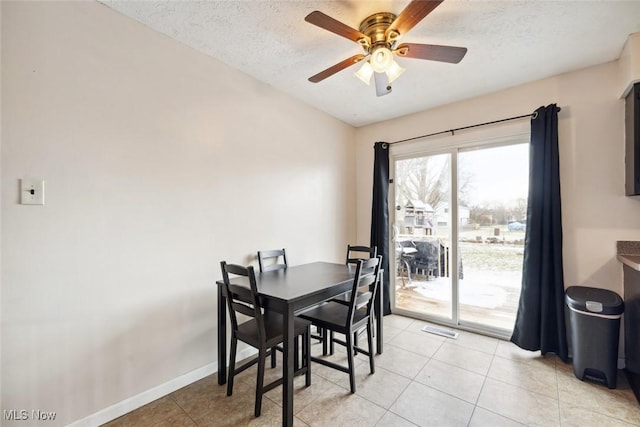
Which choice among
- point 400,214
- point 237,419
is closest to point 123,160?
point 237,419

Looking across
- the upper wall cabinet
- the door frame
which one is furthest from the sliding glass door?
the upper wall cabinet

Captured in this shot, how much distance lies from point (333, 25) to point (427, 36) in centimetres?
91

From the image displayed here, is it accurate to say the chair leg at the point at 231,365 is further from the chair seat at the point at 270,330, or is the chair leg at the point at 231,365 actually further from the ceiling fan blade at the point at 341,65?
the ceiling fan blade at the point at 341,65

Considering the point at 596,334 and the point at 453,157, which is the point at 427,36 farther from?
the point at 596,334

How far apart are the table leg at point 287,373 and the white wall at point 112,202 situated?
93cm

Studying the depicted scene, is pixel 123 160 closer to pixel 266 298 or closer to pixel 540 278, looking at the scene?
pixel 266 298

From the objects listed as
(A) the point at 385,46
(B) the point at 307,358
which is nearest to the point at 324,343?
(B) the point at 307,358

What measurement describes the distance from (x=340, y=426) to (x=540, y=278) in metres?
2.18

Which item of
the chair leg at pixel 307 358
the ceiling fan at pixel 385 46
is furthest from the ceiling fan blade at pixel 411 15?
the chair leg at pixel 307 358

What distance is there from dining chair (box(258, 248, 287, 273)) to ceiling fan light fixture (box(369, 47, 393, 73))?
70.5 inches

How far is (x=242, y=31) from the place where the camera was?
1.95 m

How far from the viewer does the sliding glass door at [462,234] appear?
285 cm

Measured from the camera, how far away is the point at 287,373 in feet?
5.25

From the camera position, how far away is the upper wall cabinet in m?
2.04
